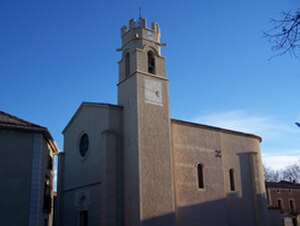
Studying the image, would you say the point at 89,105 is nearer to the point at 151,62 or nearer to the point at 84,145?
the point at 84,145

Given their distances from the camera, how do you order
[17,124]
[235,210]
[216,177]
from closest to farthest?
1. [17,124]
2. [216,177]
3. [235,210]

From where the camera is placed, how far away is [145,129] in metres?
24.1

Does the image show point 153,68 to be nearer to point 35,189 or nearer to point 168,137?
point 168,137

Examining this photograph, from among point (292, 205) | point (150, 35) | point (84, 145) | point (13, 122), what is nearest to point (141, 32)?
point (150, 35)

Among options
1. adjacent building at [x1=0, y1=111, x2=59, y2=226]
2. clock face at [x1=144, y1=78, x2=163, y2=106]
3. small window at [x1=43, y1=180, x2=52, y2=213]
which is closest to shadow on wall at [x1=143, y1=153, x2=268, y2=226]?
small window at [x1=43, y1=180, x2=52, y2=213]

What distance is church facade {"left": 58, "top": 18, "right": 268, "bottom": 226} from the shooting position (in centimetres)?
2331

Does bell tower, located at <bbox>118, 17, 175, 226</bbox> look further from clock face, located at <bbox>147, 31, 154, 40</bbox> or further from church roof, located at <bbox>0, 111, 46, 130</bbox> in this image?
church roof, located at <bbox>0, 111, 46, 130</bbox>

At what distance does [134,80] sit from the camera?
25328 millimetres

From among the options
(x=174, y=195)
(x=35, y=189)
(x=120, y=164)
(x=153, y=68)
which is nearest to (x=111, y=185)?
(x=120, y=164)

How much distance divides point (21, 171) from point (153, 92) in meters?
10.7

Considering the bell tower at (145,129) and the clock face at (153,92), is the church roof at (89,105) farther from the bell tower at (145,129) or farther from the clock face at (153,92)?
the clock face at (153,92)

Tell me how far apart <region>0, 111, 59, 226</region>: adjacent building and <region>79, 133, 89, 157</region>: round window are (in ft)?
26.8

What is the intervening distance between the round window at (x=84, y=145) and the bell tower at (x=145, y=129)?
3603 millimetres

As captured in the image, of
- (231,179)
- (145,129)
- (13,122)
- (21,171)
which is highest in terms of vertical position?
(145,129)
